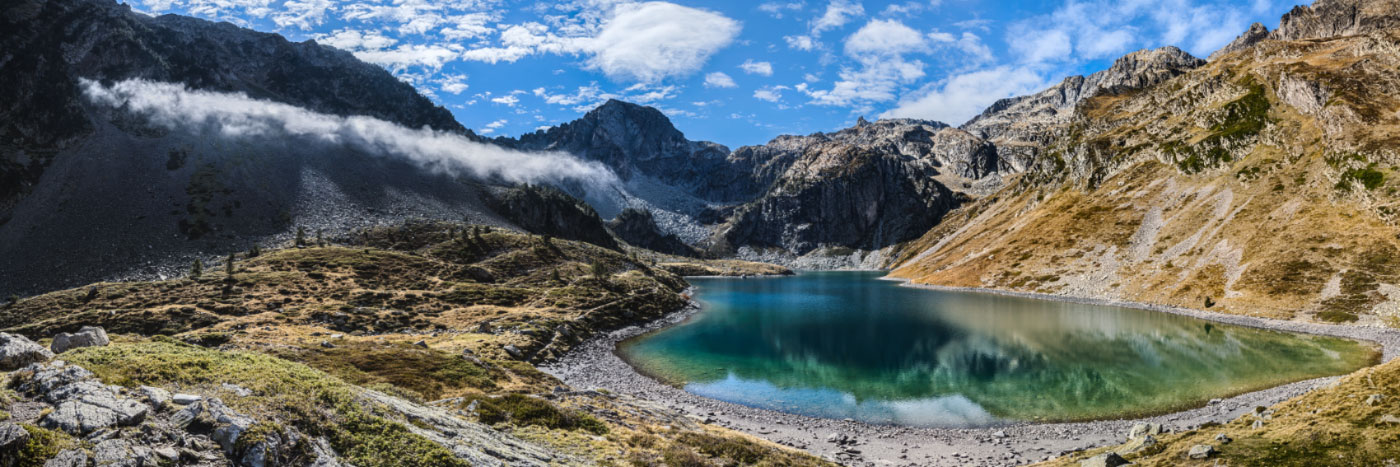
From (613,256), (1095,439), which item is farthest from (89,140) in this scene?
(1095,439)

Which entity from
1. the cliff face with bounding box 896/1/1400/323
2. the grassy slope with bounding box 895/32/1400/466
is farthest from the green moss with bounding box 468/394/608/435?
the cliff face with bounding box 896/1/1400/323

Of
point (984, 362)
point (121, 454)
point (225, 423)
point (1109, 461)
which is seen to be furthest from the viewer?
point (984, 362)

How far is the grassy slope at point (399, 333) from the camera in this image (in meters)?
17.3

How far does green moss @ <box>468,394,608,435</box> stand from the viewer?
2716 centimetres

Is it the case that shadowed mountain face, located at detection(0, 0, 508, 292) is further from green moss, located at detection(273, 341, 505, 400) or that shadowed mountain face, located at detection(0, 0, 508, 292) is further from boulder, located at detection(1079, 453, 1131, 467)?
boulder, located at detection(1079, 453, 1131, 467)

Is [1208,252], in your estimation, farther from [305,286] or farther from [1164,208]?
[305,286]

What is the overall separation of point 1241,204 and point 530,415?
482 ft

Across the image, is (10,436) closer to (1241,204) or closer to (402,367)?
(402,367)

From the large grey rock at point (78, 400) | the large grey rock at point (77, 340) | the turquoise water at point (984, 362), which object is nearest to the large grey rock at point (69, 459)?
the large grey rock at point (78, 400)

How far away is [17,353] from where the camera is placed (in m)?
16.0

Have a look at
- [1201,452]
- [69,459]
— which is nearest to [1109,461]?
[1201,452]

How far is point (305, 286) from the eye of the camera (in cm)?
8906

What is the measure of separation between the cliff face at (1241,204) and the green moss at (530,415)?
93.1m

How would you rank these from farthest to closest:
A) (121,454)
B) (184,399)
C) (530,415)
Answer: (530,415) → (184,399) → (121,454)
